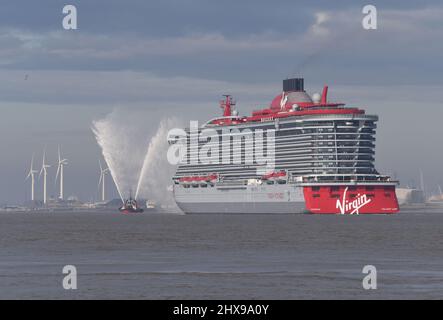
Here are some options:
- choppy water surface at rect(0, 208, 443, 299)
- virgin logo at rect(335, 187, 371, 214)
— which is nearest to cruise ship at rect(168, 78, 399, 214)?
virgin logo at rect(335, 187, 371, 214)

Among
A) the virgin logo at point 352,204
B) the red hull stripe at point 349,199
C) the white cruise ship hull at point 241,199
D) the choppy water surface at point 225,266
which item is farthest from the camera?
the white cruise ship hull at point 241,199

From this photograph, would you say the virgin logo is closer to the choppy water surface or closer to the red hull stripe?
the red hull stripe

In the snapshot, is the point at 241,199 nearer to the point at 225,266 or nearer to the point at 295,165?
the point at 295,165

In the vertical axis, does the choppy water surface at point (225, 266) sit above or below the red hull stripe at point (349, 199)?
below

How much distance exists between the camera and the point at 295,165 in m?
171

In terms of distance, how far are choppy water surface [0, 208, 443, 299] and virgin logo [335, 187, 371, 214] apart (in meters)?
71.1

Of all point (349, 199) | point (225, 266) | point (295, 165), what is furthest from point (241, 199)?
point (225, 266)

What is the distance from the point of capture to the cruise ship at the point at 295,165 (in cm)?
16400

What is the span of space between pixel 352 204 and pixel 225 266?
108958 millimetres

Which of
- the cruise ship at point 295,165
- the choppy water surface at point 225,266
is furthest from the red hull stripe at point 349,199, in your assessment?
the choppy water surface at point 225,266

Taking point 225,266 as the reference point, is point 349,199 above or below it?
above

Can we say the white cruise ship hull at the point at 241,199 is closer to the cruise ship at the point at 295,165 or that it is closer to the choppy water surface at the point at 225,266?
the cruise ship at the point at 295,165
